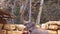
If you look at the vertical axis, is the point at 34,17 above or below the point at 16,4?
below

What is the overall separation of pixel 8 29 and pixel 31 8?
375 cm

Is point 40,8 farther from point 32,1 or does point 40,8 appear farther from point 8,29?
point 8,29

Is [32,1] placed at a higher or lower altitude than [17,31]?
higher

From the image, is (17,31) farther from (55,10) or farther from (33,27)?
(55,10)

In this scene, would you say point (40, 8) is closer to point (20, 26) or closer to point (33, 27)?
point (20, 26)

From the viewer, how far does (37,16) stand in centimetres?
971

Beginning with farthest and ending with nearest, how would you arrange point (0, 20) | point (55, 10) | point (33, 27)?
point (55, 10)
point (0, 20)
point (33, 27)

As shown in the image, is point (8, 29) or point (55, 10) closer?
point (8, 29)

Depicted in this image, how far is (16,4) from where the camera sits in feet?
32.3

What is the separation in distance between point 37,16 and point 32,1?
0.93 meters

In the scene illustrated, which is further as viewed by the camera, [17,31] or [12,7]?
[12,7]

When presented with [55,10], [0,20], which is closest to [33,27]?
[0,20]

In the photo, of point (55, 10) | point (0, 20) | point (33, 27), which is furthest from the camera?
point (55, 10)

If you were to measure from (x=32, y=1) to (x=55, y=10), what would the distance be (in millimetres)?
1352
